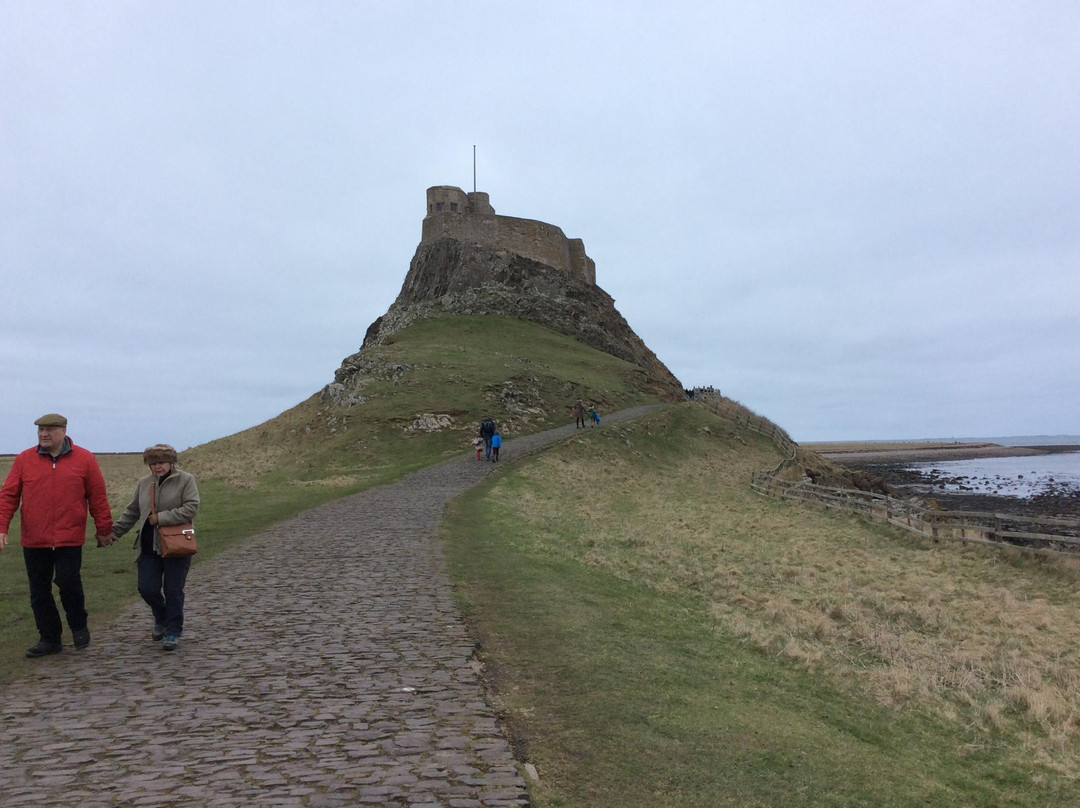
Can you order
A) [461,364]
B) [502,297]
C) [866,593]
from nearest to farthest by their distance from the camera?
[866,593] → [461,364] → [502,297]

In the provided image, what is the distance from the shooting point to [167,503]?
29.4ft

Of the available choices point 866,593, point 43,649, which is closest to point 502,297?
point 866,593

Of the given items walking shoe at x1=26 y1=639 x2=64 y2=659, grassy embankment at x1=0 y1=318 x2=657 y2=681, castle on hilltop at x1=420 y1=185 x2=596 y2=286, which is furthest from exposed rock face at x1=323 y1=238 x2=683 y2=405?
walking shoe at x1=26 y1=639 x2=64 y2=659

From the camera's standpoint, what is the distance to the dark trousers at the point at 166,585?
8.81 m

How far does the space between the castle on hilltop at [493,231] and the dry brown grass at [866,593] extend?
48937 millimetres

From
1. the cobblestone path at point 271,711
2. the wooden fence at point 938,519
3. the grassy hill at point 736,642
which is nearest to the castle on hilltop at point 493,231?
the wooden fence at point 938,519

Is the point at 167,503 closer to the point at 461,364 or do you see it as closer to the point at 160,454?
the point at 160,454

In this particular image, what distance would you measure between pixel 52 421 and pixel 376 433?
3235 centimetres

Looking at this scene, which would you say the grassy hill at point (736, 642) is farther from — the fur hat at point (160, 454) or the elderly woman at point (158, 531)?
the fur hat at point (160, 454)

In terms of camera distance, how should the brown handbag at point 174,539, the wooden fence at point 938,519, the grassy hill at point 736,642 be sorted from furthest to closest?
the wooden fence at point 938,519
the brown handbag at point 174,539
the grassy hill at point 736,642

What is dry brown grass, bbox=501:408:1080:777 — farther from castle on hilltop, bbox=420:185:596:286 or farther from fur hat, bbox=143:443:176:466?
castle on hilltop, bbox=420:185:596:286

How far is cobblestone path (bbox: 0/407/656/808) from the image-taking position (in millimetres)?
5352

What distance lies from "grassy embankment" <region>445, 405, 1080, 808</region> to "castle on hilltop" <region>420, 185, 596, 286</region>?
57.1m

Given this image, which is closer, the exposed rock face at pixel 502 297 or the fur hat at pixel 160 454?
the fur hat at pixel 160 454
